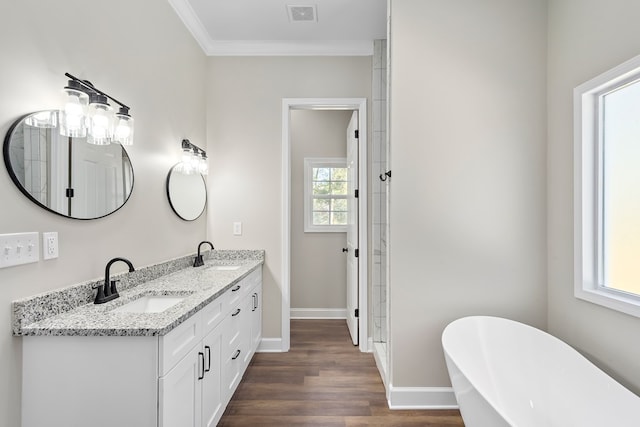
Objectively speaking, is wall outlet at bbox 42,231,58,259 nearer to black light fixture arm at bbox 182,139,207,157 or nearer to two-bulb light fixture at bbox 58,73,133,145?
two-bulb light fixture at bbox 58,73,133,145

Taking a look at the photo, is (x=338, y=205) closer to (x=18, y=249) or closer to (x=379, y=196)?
(x=379, y=196)

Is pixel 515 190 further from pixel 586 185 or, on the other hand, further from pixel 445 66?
pixel 445 66

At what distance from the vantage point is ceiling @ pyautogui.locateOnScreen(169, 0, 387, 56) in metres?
2.75

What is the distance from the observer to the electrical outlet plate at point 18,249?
49.1 inches

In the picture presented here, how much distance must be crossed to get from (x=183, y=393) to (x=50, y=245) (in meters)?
0.86

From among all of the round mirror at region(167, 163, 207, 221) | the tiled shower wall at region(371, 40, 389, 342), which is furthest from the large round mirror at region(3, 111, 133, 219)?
the tiled shower wall at region(371, 40, 389, 342)

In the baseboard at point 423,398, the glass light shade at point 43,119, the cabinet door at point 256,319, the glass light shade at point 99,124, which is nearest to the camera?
the glass light shade at point 43,119

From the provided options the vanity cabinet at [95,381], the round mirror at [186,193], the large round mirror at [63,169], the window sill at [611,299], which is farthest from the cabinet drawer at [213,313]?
the window sill at [611,299]

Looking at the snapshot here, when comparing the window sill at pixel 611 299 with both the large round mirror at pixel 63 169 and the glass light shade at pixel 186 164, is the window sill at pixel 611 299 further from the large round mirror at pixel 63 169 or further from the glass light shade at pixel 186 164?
the glass light shade at pixel 186 164

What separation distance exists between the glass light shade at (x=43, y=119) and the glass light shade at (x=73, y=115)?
0.08 ft

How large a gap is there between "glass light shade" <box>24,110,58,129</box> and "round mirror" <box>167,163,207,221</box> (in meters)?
1.10

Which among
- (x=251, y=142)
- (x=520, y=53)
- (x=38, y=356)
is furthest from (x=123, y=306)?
(x=520, y=53)

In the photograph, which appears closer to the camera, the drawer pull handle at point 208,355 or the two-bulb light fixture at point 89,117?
the two-bulb light fixture at point 89,117

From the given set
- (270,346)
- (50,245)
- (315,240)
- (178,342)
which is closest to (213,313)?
(178,342)
